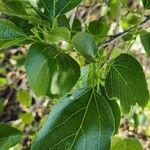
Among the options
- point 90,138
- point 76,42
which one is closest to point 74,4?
point 76,42

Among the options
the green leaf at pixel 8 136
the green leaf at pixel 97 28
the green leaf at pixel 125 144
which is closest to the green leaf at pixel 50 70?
the green leaf at pixel 8 136

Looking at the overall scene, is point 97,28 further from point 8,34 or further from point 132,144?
point 8,34

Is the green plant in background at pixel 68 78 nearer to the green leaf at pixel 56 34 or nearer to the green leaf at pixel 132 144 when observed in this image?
the green leaf at pixel 56 34

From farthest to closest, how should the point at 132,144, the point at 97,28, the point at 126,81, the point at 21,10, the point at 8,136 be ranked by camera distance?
the point at 97,28 → the point at 132,144 → the point at 8,136 → the point at 126,81 → the point at 21,10

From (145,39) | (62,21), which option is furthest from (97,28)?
(62,21)

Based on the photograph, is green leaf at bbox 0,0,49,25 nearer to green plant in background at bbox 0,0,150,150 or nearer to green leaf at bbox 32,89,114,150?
green plant in background at bbox 0,0,150,150

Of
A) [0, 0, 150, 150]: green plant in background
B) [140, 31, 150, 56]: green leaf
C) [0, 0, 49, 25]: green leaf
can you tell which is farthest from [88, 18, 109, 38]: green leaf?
[0, 0, 49, 25]: green leaf

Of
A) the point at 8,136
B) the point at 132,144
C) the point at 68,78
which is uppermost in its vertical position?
the point at 68,78
